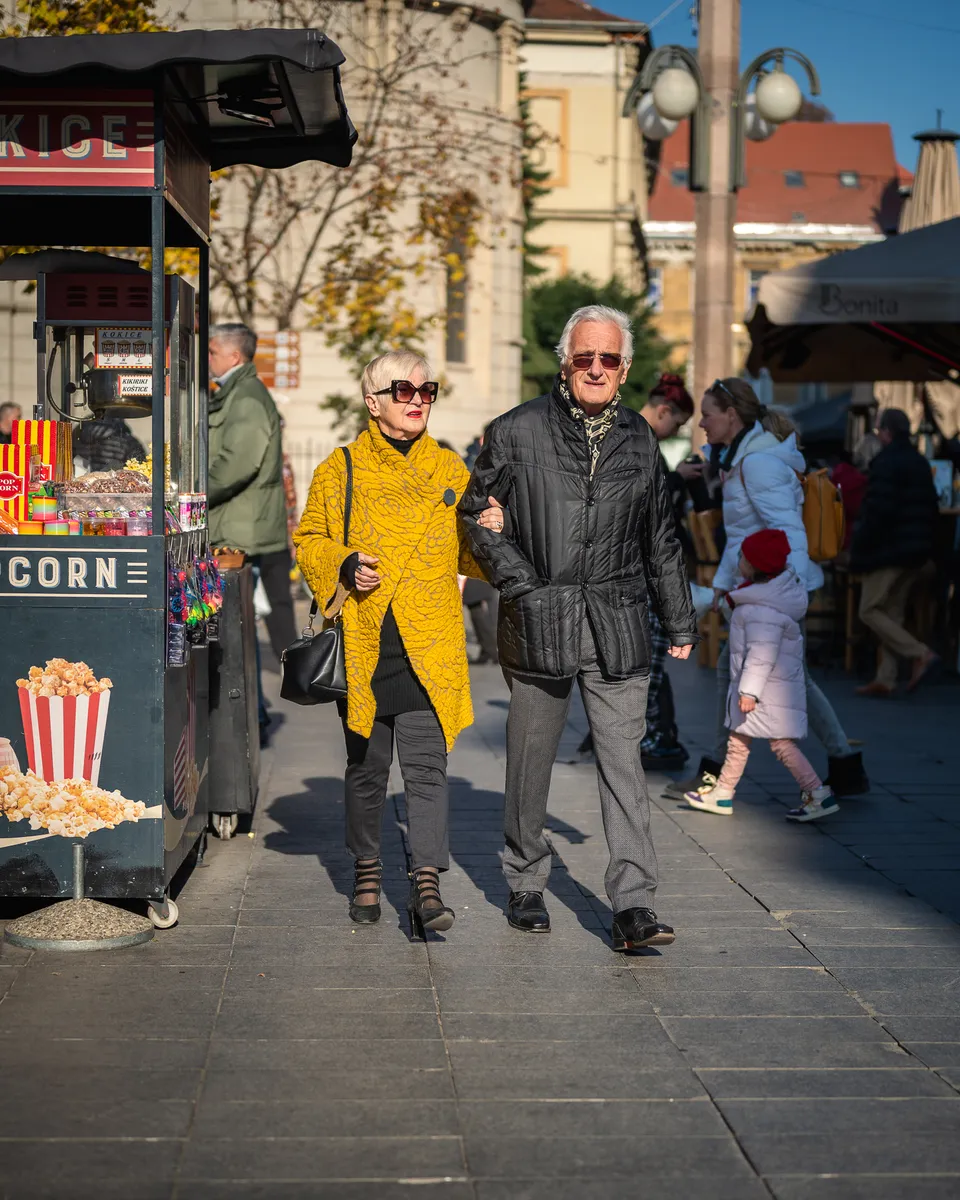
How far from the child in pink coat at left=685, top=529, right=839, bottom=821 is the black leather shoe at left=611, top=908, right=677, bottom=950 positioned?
2247 millimetres

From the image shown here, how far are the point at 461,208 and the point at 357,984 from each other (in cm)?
1643

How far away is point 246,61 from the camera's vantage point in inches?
197

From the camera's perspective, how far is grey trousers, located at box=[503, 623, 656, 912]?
17.9ft

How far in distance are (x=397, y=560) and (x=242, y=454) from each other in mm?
3229

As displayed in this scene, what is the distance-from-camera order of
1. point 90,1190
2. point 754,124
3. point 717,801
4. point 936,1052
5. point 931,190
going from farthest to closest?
→ point 931,190, point 754,124, point 717,801, point 936,1052, point 90,1190

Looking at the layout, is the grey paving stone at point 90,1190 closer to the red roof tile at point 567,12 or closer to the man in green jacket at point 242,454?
the man in green jacket at point 242,454

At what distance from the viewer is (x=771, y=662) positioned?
296 inches

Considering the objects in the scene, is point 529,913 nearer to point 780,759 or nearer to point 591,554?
point 591,554

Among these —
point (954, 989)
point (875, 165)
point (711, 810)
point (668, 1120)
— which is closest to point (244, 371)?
point (711, 810)

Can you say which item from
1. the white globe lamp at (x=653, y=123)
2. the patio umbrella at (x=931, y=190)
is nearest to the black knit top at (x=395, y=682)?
the white globe lamp at (x=653, y=123)

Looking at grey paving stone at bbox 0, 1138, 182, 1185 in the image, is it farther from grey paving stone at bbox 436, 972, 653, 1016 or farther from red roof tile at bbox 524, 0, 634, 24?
red roof tile at bbox 524, 0, 634, 24

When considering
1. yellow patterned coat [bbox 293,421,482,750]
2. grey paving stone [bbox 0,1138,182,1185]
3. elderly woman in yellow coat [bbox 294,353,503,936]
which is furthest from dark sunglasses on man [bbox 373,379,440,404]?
grey paving stone [bbox 0,1138,182,1185]

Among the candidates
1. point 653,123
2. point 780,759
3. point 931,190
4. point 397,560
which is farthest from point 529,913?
point 931,190

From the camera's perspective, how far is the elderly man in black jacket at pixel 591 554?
17.7ft
